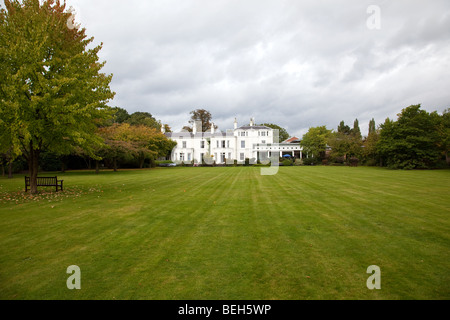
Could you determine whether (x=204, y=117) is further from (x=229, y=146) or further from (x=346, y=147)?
(x=346, y=147)

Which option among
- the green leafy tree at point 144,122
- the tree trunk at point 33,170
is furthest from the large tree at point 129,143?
the green leafy tree at point 144,122

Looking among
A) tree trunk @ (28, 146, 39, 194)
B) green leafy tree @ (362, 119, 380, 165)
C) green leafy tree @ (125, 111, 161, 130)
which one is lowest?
tree trunk @ (28, 146, 39, 194)

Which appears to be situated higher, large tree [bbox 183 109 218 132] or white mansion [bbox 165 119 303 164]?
large tree [bbox 183 109 218 132]

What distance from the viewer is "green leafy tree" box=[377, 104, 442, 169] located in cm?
3127

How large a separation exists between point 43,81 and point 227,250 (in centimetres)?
1107

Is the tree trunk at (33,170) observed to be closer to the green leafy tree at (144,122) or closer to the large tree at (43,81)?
the large tree at (43,81)

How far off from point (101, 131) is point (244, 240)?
32859 mm

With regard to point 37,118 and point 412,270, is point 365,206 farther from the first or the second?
point 37,118

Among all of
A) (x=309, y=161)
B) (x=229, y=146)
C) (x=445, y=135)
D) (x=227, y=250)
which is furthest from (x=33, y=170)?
(x=309, y=161)

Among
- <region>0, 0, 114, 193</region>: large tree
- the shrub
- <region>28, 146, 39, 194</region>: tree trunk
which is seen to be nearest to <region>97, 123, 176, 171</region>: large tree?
<region>28, 146, 39, 194</region>: tree trunk

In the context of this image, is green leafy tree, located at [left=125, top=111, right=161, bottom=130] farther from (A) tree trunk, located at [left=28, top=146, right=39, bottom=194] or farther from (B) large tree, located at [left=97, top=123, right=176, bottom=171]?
(A) tree trunk, located at [left=28, top=146, right=39, bottom=194]

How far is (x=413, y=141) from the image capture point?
3155 centimetres

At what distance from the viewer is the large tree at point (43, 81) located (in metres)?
10.2

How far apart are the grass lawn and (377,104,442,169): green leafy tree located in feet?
90.6
